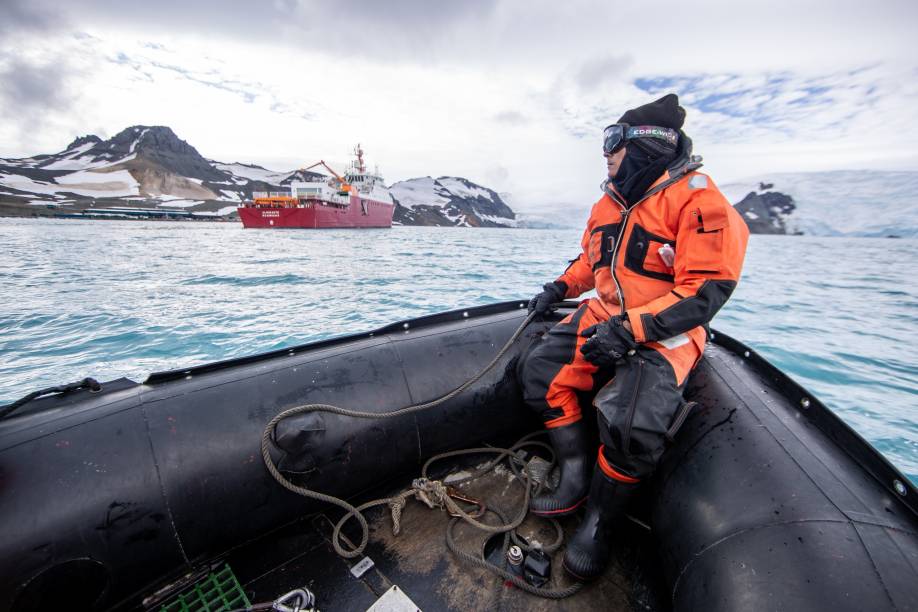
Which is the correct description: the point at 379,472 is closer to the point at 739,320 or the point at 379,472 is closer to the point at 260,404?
the point at 260,404

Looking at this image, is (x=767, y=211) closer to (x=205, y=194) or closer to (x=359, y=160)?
(x=359, y=160)

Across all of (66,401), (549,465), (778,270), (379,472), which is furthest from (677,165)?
(778,270)

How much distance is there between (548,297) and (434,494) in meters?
1.30

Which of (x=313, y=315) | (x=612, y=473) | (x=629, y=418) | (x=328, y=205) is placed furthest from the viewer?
(x=328, y=205)

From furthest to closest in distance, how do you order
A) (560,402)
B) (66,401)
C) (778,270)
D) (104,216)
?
(104,216) → (778,270) → (560,402) → (66,401)

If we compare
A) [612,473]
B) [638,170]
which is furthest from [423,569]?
[638,170]

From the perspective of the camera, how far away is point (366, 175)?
44438mm

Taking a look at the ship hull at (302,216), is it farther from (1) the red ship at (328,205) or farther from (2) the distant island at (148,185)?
(2) the distant island at (148,185)

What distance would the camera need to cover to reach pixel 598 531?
1534mm

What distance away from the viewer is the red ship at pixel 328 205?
30.4 meters

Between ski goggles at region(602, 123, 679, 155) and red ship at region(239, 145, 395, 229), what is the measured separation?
1222 inches

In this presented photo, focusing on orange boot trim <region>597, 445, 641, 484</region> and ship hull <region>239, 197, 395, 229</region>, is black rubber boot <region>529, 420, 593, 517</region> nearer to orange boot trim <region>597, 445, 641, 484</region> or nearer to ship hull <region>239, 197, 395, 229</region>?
orange boot trim <region>597, 445, 641, 484</region>

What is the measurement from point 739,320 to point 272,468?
8.11 meters

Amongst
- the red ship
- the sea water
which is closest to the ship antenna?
the red ship
